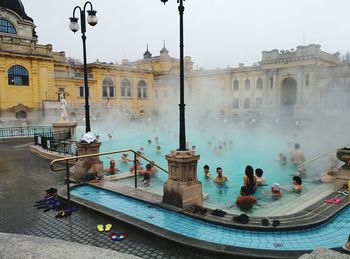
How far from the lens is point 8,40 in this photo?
3666 cm

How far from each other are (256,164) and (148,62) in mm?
50114

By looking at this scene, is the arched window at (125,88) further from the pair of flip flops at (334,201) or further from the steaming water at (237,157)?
the pair of flip flops at (334,201)

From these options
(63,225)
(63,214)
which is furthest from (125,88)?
(63,225)

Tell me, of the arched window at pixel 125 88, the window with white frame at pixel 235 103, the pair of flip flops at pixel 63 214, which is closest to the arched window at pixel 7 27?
the arched window at pixel 125 88

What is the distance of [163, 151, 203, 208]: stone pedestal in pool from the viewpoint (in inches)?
246

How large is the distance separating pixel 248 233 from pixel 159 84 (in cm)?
5076

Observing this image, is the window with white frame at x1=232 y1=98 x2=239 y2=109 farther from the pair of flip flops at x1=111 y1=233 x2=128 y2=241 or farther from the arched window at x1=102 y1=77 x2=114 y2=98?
the pair of flip flops at x1=111 y1=233 x2=128 y2=241

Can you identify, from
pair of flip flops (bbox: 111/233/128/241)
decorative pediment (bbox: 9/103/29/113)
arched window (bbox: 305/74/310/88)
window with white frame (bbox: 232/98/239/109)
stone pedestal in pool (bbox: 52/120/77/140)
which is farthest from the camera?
window with white frame (bbox: 232/98/239/109)

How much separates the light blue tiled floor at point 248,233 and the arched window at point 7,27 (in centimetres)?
3998

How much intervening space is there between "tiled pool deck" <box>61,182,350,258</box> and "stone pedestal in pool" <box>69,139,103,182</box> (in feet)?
7.68

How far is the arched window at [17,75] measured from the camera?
36438 mm

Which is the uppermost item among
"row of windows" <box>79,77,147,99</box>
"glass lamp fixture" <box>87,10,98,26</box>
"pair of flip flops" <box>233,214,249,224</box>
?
"row of windows" <box>79,77,147,99</box>

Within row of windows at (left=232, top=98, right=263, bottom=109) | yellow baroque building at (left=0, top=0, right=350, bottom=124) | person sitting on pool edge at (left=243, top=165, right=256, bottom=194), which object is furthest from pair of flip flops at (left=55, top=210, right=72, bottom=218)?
row of windows at (left=232, top=98, right=263, bottom=109)

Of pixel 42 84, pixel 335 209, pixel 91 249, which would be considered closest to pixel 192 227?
pixel 91 249
